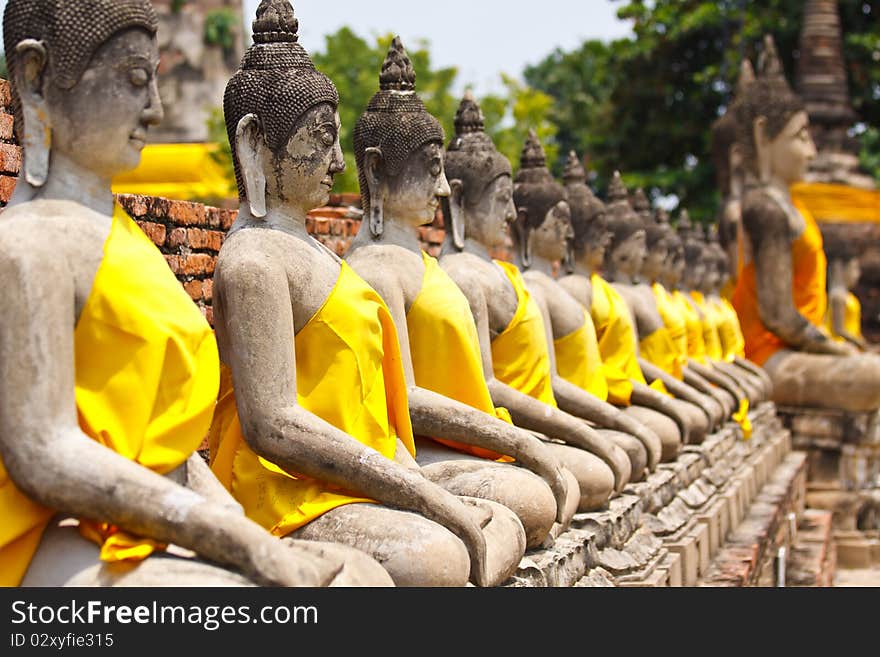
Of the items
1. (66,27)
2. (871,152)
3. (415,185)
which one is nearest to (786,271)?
(415,185)

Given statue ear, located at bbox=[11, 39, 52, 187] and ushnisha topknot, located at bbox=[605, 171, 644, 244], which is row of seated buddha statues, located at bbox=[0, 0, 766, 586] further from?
ushnisha topknot, located at bbox=[605, 171, 644, 244]

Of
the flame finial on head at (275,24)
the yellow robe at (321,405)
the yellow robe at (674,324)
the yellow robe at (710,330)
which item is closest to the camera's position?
the yellow robe at (321,405)

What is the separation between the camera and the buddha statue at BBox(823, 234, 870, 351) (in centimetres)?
1695

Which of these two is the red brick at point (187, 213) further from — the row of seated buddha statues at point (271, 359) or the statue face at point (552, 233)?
the statue face at point (552, 233)

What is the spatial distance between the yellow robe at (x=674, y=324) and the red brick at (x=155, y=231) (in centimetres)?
497

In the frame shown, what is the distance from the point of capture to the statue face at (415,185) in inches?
214

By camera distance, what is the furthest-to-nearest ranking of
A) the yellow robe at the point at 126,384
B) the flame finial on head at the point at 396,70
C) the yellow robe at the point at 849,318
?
the yellow robe at the point at 849,318
the flame finial on head at the point at 396,70
the yellow robe at the point at 126,384

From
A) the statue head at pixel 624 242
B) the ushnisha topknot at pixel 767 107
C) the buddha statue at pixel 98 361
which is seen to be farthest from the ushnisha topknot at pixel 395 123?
the ushnisha topknot at pixel 767 107

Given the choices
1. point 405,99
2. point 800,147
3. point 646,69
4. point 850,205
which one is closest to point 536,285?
point 405,99

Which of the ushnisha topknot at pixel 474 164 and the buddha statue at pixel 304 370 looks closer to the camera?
the buddha statue at pixel 304 370

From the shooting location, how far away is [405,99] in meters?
5.46

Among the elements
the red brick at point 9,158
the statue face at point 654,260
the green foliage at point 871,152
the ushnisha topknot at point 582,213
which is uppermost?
the red brick at point 9,158

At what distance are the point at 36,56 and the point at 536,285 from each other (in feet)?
13.7
